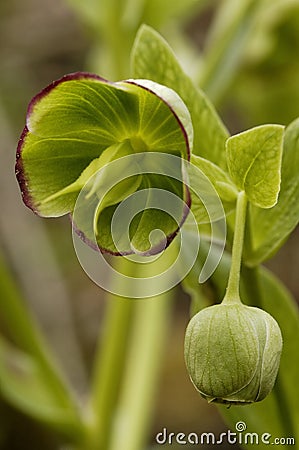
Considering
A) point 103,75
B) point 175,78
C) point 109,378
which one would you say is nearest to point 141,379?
point 109,378

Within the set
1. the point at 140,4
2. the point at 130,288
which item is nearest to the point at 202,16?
the point at 140,4

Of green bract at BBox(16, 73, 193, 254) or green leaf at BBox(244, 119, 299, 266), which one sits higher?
green bract at BBox(16, 73, 193, 254)

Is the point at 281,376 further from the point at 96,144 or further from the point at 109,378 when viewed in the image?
the point at 109,378

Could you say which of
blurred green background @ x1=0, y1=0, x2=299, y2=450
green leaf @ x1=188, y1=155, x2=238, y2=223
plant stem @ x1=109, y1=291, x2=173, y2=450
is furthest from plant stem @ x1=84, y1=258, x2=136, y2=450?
green leaf @ x1=188, y1=155, x2=238, y2=223

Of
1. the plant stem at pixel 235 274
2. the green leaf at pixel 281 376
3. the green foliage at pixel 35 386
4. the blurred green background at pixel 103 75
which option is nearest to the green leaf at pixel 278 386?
the green leaf at pixel 281 376

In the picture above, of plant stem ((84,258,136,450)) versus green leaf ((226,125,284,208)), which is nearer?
green leaf ((226,125,284,208))

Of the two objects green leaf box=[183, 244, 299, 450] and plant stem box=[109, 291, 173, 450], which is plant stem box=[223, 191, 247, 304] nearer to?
green leaf box=[183, 244, 299, 450]

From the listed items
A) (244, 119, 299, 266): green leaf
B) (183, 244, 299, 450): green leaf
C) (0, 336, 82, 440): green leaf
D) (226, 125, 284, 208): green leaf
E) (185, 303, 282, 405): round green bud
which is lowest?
(0, 336, 82, 440): green leaf
